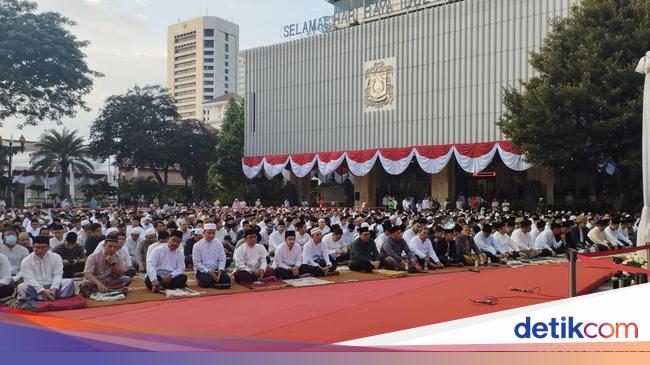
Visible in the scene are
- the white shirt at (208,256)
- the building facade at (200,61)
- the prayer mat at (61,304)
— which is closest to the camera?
the prayer mat at (61,304)

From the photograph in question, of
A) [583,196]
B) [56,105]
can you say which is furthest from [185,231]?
[583,196]

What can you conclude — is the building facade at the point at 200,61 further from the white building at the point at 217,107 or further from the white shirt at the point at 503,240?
the white shirt at the point at 503,240

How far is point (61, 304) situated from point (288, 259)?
4.01 m

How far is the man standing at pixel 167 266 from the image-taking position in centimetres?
902

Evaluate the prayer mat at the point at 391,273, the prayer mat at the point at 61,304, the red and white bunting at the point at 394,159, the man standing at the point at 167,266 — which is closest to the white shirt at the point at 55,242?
the man standing at the point at 167,266

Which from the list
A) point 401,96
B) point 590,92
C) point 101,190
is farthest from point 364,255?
point 101,190

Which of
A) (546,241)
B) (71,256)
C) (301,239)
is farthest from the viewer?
(546,241)

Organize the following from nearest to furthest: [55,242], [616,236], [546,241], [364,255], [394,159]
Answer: [55,242] → [364,255] → [616,236] → [546,241] → [394,159]

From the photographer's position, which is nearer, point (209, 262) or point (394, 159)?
point (209, 262)

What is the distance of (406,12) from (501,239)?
72.3 feet

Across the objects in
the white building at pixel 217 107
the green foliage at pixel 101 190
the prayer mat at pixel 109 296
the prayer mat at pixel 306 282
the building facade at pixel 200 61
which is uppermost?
the building facade at pixel 200 61

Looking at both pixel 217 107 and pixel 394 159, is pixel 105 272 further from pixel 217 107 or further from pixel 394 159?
pixel 217 107

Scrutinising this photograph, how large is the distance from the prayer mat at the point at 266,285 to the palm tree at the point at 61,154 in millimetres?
31792

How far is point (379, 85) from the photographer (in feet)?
108
